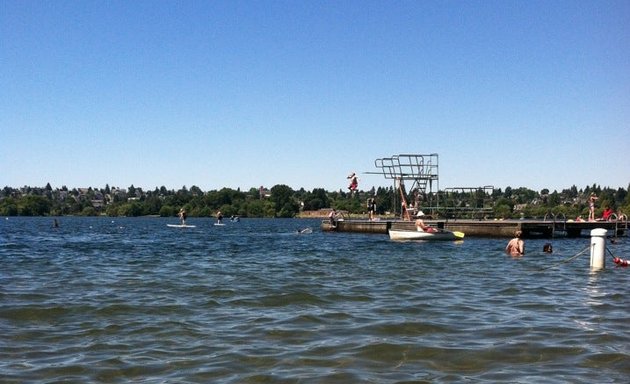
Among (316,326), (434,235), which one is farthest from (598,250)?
(434,235)

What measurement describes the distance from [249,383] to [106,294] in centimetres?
986

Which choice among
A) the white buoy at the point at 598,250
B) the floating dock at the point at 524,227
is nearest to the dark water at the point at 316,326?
the white buoy at the point at 598,250

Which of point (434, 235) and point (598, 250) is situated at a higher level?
point (598, 250)

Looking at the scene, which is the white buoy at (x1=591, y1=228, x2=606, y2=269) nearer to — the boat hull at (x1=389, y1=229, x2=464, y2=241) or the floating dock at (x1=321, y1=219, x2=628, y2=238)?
the boat hull at (x1=389, y1=229, x2=464, y2=241)

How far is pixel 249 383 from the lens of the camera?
848cm

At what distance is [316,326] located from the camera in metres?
12.4

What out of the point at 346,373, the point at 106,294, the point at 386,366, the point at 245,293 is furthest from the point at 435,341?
the point at 106,294

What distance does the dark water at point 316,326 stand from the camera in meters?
9.05

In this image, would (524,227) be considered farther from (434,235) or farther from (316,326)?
(316,326)

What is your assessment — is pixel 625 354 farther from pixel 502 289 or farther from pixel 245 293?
pixel 245 293

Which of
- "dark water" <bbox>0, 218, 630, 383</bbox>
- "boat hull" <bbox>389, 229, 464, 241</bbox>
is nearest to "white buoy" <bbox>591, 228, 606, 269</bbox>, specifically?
"dark water" <bbox>0, 218, 630, 383</bbox>

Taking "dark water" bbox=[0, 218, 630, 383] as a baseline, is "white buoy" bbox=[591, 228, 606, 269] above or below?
above

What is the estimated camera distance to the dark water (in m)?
9.05

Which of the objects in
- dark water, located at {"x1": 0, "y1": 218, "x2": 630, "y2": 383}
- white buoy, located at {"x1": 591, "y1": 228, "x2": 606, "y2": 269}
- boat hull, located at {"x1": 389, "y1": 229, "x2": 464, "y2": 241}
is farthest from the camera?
boat hull, located at {"x1": 389, "y1": 229, "x2": 464, "y2": 241}
